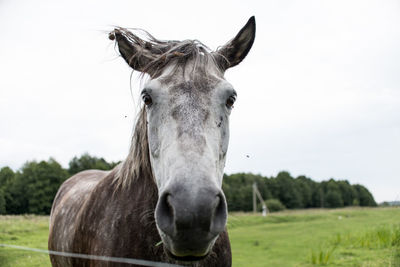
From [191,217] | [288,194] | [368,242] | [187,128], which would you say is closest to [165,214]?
[191,217]

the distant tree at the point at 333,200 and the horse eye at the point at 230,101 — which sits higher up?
the horse eye at the point at 230,101

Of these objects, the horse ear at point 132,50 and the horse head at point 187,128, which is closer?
the horse head at point 187,128

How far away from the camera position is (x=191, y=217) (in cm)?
133

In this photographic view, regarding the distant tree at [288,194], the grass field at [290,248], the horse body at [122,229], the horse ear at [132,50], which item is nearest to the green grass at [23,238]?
the grass field at [290,248]

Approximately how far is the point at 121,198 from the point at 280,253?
8.74 metres

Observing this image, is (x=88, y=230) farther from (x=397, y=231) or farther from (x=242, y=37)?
(x=397, y=231)

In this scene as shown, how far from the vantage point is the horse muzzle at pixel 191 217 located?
134cm

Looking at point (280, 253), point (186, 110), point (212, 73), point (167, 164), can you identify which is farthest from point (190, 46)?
point (280, 253)

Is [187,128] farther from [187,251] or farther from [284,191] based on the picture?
[284,191]

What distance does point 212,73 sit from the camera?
2.09 meters

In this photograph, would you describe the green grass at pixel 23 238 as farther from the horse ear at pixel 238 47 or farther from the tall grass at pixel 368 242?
the tall grass at pixel 368 242

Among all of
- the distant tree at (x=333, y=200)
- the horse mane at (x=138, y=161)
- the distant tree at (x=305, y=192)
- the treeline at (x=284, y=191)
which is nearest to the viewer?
the horse mane at (x=138, y=161)

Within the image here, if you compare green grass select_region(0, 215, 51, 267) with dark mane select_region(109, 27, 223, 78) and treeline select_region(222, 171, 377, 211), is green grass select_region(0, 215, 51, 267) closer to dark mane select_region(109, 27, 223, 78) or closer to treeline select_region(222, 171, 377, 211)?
dark mane select_region(109, 27, 223, 78)

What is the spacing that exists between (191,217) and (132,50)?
1.72 meters
